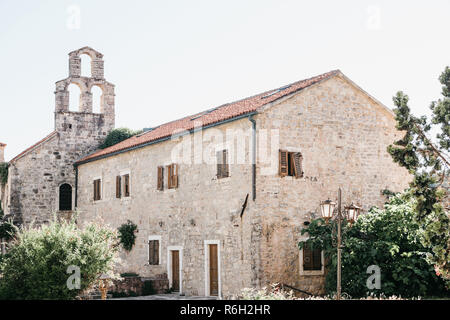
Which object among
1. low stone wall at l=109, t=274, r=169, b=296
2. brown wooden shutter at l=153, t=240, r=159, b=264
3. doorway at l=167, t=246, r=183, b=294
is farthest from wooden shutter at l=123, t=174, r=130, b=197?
low stone wall at l=109, t=274, r=169, b=296

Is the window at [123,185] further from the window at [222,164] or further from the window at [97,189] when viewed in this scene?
the window at [222,164]

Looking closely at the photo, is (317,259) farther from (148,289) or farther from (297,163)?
(148,289)

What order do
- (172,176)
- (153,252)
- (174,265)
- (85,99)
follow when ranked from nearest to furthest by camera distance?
(174,265) < (172,176) < (153,252) < (85,99)

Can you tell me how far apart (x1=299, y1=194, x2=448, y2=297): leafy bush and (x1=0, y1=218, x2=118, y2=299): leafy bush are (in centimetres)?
597

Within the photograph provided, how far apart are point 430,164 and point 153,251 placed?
11813 millimetres

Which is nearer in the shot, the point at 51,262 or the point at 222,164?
the point at 51,262

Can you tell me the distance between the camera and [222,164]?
1809cm

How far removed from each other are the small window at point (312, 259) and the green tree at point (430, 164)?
3.91 metres

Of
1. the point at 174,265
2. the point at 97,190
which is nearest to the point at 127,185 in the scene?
the point at 97,190

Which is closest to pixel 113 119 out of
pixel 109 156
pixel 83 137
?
pixel 83 137

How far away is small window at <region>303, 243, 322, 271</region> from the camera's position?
17031 millimetres

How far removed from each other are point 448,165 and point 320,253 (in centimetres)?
524

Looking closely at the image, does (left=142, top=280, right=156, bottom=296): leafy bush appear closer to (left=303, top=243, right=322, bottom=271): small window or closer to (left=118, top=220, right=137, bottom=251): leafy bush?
(left=118, top=220, right=137, bottom=251): leafy bush

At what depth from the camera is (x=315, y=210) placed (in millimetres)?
17656
